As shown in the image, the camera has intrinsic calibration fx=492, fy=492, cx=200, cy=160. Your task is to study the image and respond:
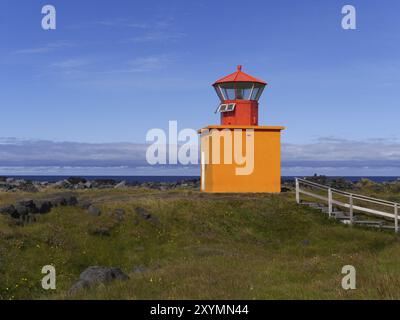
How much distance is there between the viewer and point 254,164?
1179 inches

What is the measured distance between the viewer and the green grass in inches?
436

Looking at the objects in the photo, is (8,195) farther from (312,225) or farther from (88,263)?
(312,225)

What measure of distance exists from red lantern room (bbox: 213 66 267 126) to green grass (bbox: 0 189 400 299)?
524 centimetres

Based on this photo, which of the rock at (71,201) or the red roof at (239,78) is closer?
the rock at (71,201)

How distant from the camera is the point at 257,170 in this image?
30047 millimetres

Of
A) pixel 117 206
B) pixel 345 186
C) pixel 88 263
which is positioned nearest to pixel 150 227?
pixel 117 206

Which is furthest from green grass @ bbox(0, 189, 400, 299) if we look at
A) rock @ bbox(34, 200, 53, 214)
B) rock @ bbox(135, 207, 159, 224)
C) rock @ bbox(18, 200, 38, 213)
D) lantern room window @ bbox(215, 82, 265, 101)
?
lantern room window @ bbox(215, 82, 265, 101)

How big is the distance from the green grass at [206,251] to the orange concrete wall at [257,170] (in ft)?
4.85

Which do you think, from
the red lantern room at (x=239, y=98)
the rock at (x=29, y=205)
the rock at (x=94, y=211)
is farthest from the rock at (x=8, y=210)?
the red lantern room at (x=239, y=98)

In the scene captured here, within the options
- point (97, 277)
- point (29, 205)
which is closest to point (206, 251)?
point (97, 277)

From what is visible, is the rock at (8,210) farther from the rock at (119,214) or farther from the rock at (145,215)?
the rock at (145,215)

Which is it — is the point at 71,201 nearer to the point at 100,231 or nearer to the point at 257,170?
the point at 100,231

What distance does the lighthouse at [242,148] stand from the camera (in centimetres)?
2966

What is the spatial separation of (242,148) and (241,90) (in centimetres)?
391
